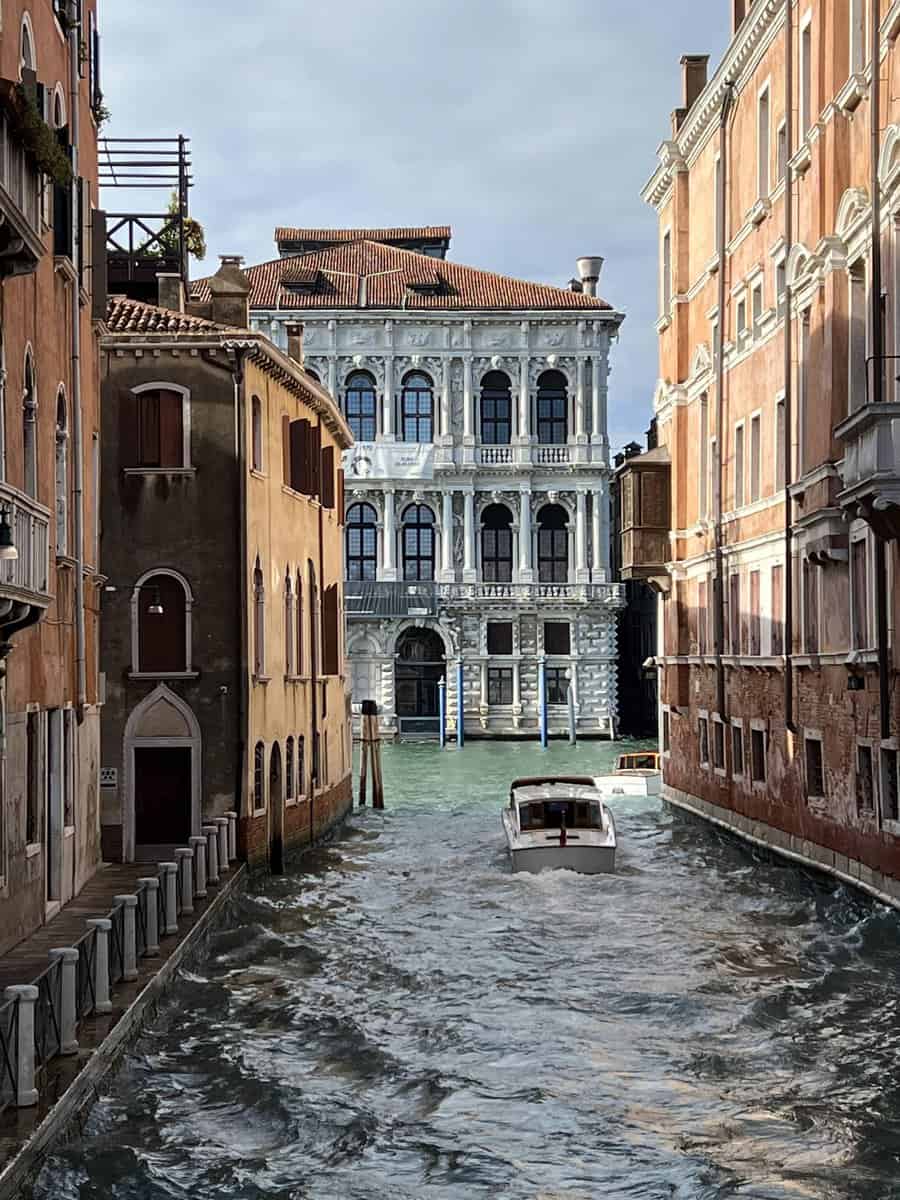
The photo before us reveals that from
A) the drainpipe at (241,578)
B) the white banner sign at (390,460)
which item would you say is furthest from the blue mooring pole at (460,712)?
the drainpipe at (241,578)

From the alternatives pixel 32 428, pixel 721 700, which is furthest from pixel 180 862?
pixel 721 700

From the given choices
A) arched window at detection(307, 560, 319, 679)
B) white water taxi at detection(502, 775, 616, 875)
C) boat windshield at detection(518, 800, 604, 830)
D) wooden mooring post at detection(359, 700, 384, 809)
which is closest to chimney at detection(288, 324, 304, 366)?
arched window at detection(307, 560, 319, 679)

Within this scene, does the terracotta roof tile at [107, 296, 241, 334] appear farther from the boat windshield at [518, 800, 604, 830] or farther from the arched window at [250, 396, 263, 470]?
the boat windshield at [518, 800, 604, 830]

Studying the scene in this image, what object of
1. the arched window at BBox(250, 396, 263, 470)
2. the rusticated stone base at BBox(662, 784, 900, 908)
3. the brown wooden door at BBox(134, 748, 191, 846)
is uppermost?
the arched window at BBox(250, 396, 263, 470)

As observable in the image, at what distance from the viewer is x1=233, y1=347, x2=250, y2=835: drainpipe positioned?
21641 mm

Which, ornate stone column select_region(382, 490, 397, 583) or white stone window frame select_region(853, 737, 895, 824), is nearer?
white stone window frame select_region(853, 737, 895, 824)

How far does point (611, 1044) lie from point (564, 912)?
7018 millimetres

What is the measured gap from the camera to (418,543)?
192 feet

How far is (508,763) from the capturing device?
47.5 m

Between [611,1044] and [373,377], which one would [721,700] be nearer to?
[611,1044]

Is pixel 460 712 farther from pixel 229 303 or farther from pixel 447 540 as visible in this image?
pixel 229 303

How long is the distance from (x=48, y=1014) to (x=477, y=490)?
47997 mm

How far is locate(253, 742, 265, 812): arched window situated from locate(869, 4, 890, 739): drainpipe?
781 centimetres

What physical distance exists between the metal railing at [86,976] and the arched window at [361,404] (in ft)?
153
